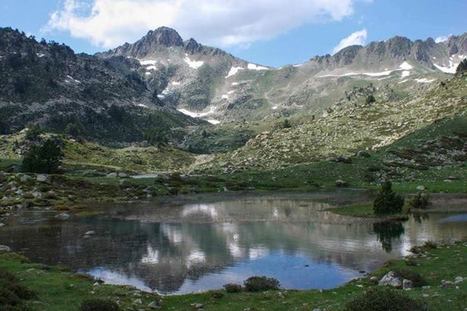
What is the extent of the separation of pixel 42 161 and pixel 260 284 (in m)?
115

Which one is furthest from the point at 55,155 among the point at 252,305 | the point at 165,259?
the point at 252,305

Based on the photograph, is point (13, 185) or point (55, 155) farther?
point (55, 155)

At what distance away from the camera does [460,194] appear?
9206 cm

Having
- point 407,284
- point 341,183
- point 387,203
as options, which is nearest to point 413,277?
point 407,284

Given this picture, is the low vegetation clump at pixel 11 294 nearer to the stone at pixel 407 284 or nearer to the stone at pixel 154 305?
the stone at pixel 154 305

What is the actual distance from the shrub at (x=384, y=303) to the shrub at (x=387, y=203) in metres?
51.5

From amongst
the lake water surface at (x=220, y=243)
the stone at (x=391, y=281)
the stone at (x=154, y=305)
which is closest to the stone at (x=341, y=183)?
the lake water surface at (x=220, y=243)

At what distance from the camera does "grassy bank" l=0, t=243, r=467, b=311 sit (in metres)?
27.8

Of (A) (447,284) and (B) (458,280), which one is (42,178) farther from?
(A) (447,284)

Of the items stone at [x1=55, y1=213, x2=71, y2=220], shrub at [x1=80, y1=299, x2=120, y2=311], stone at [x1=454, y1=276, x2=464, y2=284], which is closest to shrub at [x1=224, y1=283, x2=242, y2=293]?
shrub at [x1=80, y1=299, x2=120, y2=311]

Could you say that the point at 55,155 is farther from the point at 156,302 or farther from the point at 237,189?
the point at 156,302

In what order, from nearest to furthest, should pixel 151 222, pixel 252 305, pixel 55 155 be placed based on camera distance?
pixel 252 305, pixel 151 222, pixel 55 155

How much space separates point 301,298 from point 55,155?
124 metres

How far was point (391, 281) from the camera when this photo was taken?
33938 millimetres
